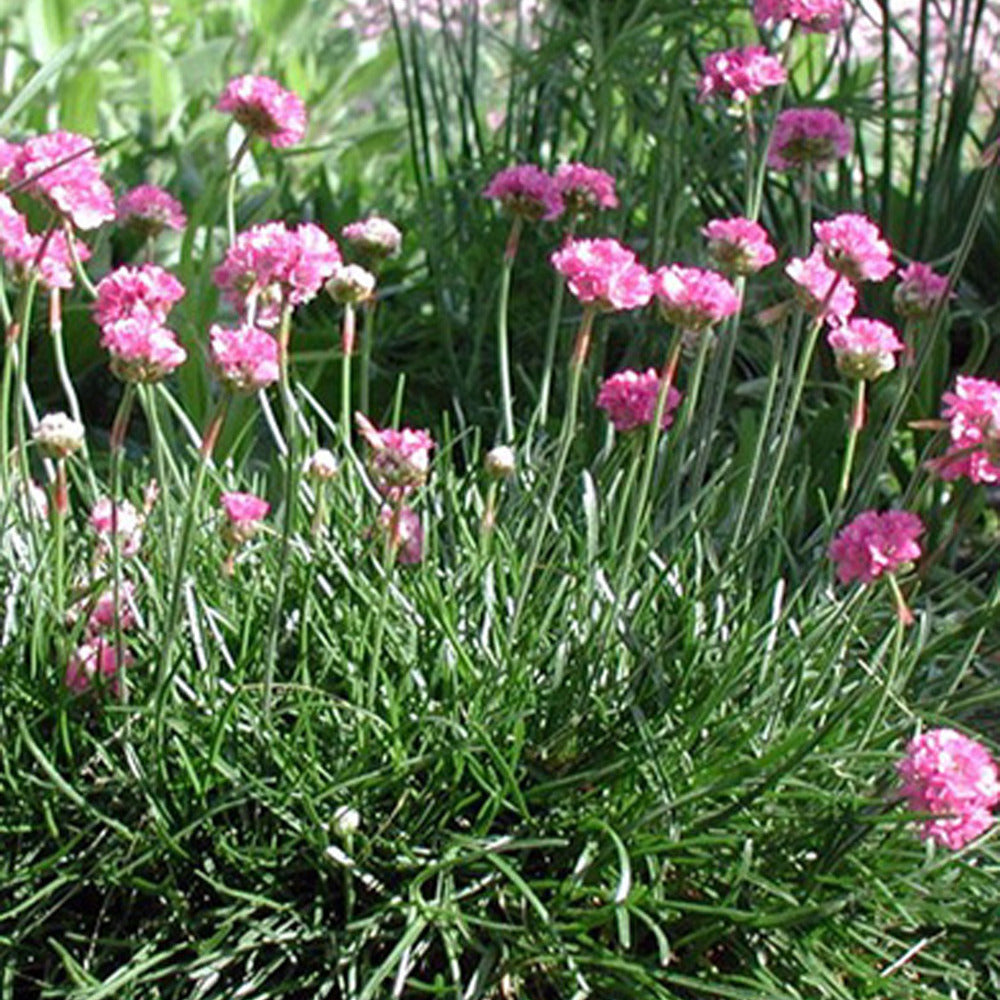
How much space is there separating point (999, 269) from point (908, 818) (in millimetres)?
2487

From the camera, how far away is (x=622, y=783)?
192cm

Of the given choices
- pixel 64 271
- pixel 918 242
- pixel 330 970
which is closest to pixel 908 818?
pixel 330 970

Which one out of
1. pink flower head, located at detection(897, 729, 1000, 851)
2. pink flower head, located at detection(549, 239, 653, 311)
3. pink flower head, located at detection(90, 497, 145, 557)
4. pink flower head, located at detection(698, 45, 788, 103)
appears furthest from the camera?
pink flower head, located at detection(698, 45, 788, 103)

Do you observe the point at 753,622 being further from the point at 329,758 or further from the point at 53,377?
the point at 53,377

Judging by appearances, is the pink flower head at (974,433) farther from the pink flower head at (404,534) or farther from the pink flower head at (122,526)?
the pink flower head at (122,526)

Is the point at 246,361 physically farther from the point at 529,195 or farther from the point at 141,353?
the point at 529,195

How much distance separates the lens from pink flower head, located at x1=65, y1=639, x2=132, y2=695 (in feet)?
6.26

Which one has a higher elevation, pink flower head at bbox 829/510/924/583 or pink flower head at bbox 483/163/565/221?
pink flower head at bbox 483/163/565/221

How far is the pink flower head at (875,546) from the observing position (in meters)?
1.82

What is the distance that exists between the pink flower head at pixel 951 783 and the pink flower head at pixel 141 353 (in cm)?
70

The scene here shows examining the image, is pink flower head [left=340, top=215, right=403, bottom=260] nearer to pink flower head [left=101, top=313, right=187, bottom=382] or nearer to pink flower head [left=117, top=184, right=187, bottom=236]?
pink flower head [left=117, top=184, right=187, bottom=236]

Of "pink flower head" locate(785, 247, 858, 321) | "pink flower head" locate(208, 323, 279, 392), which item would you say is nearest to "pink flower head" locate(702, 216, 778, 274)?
"pink flower head" locate(785, 247, 858, 321)

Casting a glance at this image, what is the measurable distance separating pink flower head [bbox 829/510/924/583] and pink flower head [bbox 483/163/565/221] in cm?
61

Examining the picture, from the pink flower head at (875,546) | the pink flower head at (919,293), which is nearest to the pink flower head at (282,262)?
the pink flower head at (875,546)
